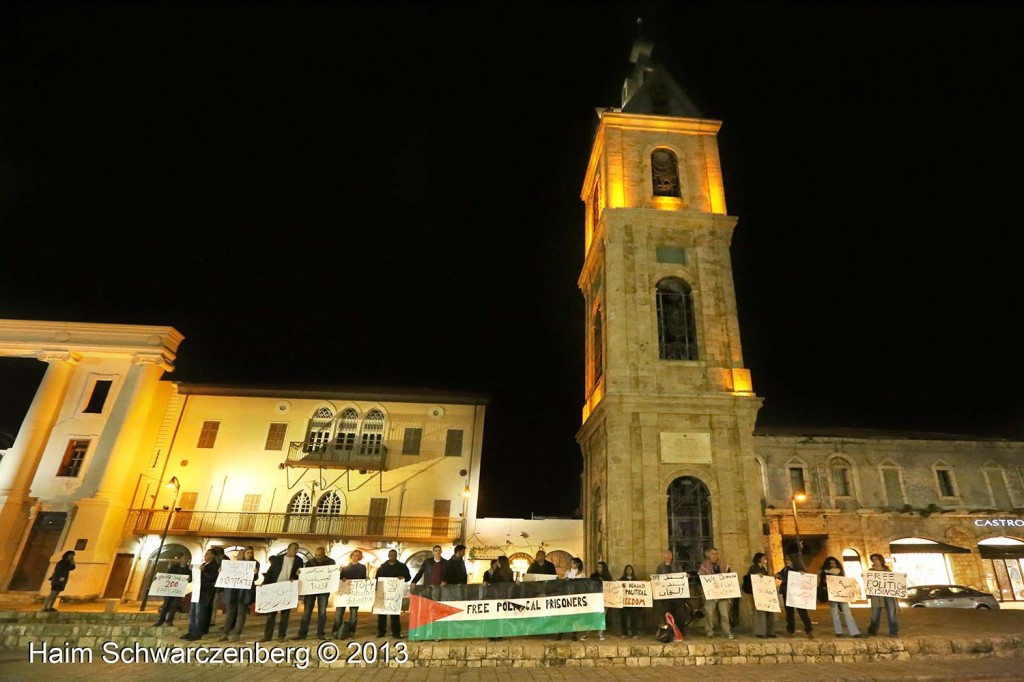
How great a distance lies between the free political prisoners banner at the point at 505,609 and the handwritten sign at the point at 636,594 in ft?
3.94

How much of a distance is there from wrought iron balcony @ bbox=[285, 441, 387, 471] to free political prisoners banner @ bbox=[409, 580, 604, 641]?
60.9 ft

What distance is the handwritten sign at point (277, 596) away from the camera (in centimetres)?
1055

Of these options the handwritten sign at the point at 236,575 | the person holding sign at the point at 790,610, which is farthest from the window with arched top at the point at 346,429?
the person holding sign at the point at 790,610

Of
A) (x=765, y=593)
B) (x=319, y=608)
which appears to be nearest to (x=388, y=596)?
(x=319, y=608)

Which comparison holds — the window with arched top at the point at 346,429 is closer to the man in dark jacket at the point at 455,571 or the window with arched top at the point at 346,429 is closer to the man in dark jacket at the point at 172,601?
the man in dark jacket at the point at 172,601

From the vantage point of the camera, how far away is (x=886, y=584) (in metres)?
11.0

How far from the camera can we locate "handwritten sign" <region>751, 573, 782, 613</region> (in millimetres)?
11172

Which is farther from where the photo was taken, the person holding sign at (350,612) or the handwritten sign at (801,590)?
the handwritten sign at (801,590)

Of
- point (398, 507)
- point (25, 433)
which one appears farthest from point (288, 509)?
point (25, 433)

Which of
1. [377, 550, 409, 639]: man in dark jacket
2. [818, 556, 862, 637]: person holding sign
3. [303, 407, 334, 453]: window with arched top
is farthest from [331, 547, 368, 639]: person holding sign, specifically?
[303, 407, 334, 453]: window with arched top

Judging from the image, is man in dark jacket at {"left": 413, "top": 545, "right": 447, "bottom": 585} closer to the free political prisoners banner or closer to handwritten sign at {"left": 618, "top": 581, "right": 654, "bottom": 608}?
the free political prisoners banner

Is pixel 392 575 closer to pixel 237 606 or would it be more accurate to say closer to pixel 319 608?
pixel 319 608

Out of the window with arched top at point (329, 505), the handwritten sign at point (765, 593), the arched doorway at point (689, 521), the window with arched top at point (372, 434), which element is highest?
the window with arched top at point (372, 434)

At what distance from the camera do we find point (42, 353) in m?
27.8
